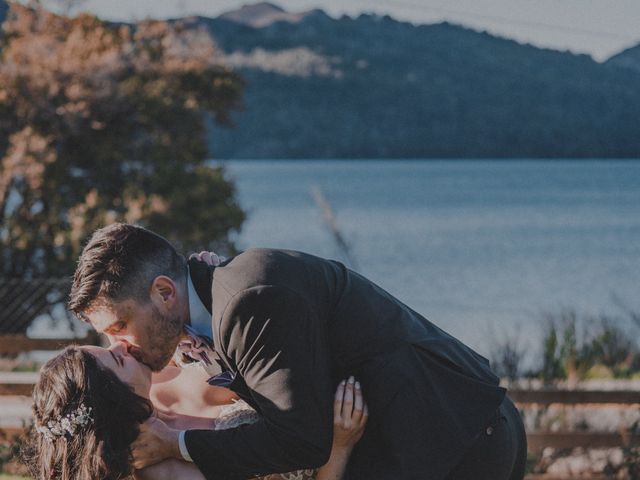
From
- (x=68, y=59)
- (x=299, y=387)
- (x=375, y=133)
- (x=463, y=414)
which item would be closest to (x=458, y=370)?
(x=463, y=414)

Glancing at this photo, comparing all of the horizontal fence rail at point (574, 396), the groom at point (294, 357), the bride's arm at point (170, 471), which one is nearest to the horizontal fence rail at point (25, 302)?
the horizontal fence rail at point (574, 396)

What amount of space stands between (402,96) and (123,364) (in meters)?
90.8

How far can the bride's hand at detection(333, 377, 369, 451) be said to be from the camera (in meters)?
3.06

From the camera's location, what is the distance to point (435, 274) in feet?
140

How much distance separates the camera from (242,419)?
3.40 meters

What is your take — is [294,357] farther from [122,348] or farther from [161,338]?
[122,348]

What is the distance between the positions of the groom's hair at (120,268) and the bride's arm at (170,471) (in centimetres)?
56

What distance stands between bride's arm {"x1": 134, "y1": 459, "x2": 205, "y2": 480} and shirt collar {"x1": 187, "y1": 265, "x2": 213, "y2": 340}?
0.44 m

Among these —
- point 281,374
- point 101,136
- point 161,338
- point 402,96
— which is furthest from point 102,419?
point 402,96

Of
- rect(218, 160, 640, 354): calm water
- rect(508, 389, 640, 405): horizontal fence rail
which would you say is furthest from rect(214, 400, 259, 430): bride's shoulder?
rect(218, 160, 640, 354): calm water

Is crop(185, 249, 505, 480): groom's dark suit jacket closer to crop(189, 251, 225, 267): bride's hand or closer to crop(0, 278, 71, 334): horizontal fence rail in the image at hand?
crop(189, 251, 225, 267): bride's hand

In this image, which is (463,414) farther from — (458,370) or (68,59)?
(68,59)

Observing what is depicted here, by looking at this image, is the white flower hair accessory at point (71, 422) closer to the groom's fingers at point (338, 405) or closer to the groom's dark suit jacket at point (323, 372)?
the groom's dark suit jacket at point (323, 372)

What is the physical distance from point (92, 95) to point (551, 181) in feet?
295
